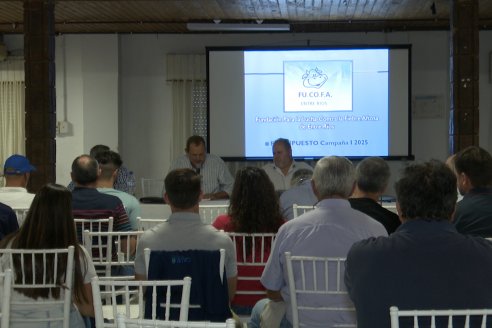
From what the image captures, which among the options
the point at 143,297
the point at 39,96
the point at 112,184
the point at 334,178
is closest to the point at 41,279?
the point at 143,297

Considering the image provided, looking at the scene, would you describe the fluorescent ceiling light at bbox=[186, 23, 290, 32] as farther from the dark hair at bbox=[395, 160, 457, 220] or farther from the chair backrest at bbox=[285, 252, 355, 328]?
the dark hair at bbox=[395, 160, 457, 220]

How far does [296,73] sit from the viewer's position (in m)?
9.43

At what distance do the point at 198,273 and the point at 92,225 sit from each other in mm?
1515

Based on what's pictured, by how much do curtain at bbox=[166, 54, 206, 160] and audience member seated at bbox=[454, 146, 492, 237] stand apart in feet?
21.8

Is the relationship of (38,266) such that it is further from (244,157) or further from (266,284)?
(244,157)

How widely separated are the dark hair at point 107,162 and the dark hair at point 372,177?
2182 millimetres

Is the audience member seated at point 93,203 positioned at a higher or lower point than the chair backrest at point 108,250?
higher

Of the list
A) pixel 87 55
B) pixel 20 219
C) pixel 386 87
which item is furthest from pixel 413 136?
pixel 20 219

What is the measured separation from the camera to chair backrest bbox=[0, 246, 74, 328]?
2951 millimetres

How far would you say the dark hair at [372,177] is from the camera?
363cm

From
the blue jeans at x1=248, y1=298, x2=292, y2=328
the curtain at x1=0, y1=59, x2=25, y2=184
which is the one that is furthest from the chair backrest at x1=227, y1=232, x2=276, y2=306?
the curtain at x1=0, y1=59, x2=25, y2=184

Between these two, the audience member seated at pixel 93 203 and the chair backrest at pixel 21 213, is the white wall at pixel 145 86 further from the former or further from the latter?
the audience member seated at pixel 93 203

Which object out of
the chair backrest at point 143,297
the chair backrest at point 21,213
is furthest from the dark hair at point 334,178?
the chair backrest at point 21,213

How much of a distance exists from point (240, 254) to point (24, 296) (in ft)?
3.64
